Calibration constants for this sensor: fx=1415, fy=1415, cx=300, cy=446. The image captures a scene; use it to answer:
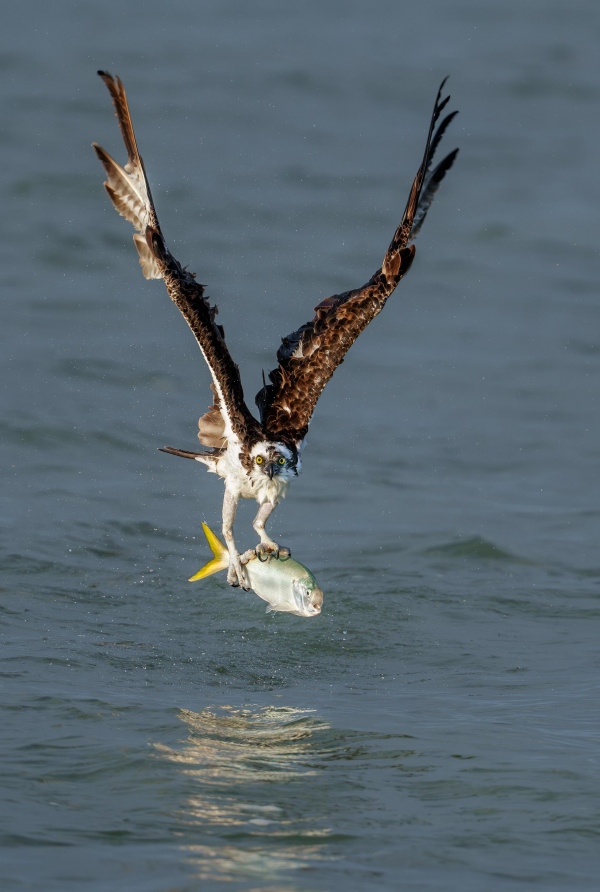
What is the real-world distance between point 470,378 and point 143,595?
825 centimetres

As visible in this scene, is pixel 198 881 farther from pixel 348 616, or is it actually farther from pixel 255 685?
pixel 348 616

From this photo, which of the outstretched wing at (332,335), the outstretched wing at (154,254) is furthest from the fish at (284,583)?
the outstretched wing at (332,335)

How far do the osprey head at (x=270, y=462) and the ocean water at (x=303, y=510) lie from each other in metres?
1.56

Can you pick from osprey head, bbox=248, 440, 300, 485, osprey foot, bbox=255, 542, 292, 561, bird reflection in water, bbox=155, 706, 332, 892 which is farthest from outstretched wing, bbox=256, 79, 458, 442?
bird reflection in water, bbox=155, 706, 332, 892

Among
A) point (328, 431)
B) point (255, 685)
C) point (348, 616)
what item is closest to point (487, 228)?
point (328, 431)

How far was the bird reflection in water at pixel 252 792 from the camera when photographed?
7406mm

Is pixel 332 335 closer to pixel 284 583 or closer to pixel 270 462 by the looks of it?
pixel 270 462

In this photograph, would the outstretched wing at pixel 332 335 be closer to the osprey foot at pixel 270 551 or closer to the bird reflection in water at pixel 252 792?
the osprey foot at pixel 270 551

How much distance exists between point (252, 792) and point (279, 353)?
13.9ft

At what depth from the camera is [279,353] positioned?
11477 millimetres

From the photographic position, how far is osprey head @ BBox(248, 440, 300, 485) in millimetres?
10154

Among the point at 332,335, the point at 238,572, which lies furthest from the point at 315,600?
the point at 332,335

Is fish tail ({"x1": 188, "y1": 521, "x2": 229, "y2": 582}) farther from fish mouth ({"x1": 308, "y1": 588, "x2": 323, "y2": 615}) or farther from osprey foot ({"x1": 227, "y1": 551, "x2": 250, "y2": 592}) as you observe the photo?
fish mouth ({"x1": 308, "y1": 588, "x2": 323, "y2": 615})

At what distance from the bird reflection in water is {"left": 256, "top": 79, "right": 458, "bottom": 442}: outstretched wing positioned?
8.08 feet
